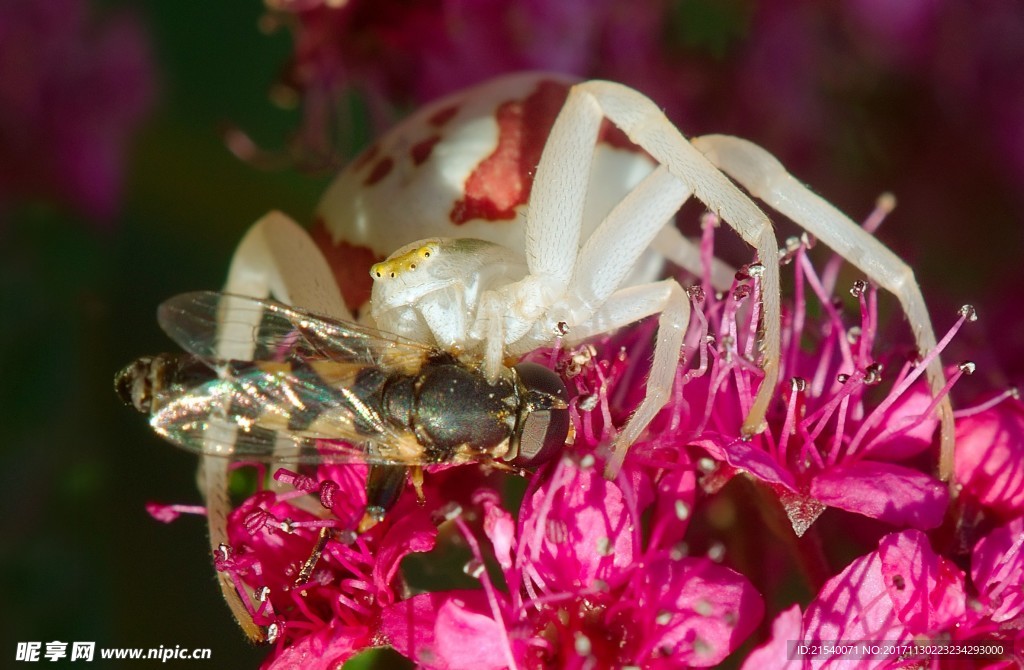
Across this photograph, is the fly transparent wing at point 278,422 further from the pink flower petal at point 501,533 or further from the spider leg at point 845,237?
the spider leg at point 845,237

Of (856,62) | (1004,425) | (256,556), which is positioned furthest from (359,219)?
(856,62)

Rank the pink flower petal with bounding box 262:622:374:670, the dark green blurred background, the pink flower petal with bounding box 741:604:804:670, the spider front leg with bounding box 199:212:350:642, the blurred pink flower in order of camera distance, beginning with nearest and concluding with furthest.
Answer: the pink flower petal with bounding box 741:604:804:670, the pink flower petal with bounding box 262:622:374:670, the spider front leg with bounding box 199:212:350:642, the dark green blurred background, the blurred pink flower

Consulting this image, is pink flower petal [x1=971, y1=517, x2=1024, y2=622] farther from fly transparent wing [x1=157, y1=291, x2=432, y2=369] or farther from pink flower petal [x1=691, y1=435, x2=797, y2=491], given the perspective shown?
fly transparent wing [x1=157, y1=291, x2=432, y2=369]

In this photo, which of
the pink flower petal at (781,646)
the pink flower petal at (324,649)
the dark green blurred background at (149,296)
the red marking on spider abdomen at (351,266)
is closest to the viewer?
the pink flower petal at (781,646)

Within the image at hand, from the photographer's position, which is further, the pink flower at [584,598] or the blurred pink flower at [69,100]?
the blurred pink flower at [69,100]

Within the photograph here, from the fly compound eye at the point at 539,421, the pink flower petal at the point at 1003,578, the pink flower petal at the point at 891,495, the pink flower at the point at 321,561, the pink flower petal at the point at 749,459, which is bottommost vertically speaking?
the pink flower at the point at 321,561

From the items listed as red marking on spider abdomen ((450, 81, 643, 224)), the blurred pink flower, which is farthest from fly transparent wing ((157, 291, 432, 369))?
the blurred pink flower

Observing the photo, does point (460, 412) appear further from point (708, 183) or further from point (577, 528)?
point (708, 183)

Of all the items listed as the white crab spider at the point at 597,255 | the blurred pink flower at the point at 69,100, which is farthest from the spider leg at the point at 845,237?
the blurred pink flower at the point at 69,100
